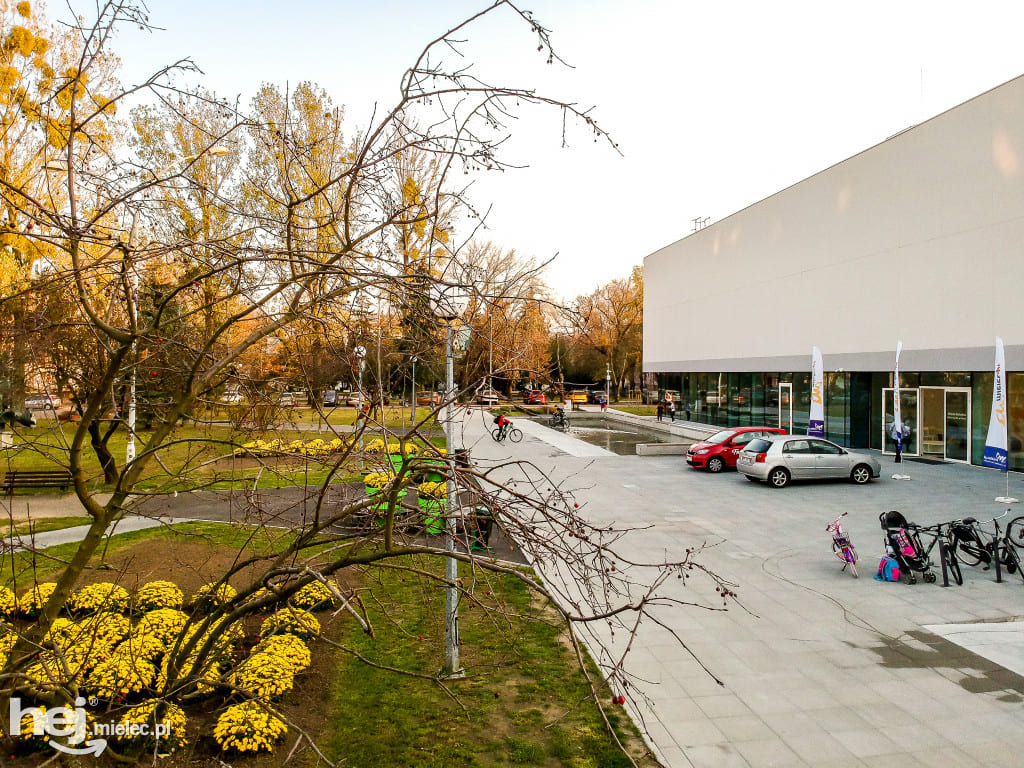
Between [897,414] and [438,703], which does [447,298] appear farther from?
[897,414]

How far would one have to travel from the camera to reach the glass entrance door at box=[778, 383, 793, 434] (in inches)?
1218

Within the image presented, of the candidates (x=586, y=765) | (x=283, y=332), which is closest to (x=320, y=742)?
(x=586, y=765)

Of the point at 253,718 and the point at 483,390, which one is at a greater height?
the point at 483,390

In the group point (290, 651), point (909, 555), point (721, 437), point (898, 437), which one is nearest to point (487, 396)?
point (290, 651)

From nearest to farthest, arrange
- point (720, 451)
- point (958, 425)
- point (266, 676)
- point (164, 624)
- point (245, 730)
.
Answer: point (245, 730), point (266, 676), point (164, 624), point (720, 451), point (958, 425)

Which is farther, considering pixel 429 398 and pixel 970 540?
pixel 970 540

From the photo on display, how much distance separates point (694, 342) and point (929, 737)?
35.5 meters

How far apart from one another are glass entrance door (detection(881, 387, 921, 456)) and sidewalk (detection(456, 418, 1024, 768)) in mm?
11824

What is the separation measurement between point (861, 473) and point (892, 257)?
344 inches

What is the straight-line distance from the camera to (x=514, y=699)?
6836 mm

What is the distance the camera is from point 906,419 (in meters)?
25.1

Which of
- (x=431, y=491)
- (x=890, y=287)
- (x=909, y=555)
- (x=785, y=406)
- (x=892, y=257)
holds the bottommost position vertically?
(x=909, y=555)

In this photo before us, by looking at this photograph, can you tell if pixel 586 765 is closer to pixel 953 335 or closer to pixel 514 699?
pixel 514 699

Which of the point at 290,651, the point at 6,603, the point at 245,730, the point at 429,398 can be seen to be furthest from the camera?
the point at 6,603
